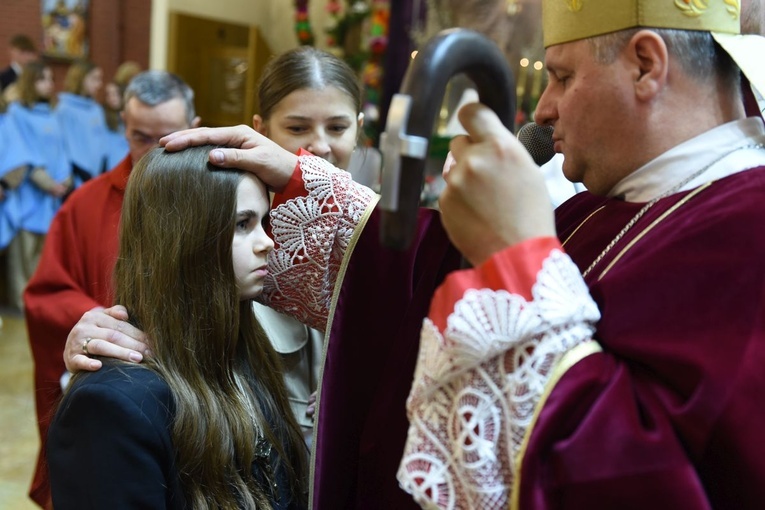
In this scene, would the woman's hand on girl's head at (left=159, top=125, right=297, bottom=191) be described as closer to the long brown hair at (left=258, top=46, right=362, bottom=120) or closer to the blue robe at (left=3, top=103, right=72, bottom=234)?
the long brown hair at (left=258, top=46, right=362, bottom=120)

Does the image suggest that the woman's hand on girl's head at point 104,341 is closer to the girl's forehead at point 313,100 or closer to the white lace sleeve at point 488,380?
the white lace sleeve at point 488,380

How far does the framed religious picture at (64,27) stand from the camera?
8773 millimetres

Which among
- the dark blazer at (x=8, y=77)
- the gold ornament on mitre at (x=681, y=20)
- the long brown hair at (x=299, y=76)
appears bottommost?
the dark blazer at (x=8, y=77)

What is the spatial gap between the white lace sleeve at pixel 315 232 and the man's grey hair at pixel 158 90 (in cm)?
131

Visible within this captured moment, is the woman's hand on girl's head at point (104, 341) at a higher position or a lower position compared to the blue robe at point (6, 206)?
higher

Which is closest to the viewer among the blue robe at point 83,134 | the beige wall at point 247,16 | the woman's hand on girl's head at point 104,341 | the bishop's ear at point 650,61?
the bishop's ear at point 650,61

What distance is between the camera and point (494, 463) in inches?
37.5

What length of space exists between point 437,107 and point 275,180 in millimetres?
663

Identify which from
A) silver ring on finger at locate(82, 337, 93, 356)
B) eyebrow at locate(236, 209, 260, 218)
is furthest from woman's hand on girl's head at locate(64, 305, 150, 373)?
eyebrow at locate(236, 209, 260, 218)

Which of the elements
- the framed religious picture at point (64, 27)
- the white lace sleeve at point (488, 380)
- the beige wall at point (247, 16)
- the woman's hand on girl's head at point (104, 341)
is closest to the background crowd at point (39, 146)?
the beige wall at point (247, 16)

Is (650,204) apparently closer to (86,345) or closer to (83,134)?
(86,345)

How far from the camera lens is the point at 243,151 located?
1473 mm

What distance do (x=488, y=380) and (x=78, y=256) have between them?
191 cm

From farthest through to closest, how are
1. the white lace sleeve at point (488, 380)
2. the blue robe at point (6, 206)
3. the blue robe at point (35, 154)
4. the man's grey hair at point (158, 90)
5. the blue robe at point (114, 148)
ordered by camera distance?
the blue robe at point (114, 148) → the blue robe at point (35, 154) → the blue robe at point (6, 206) → the man's grey hair at point (158, 90) → the white lace sleeve at point (488, 380)
